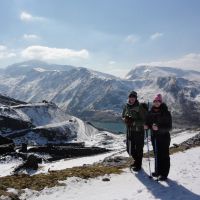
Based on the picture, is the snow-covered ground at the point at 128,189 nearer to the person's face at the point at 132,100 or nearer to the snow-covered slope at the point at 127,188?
the snow-covered slope at the point at 127,188

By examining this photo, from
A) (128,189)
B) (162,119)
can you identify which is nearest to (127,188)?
(128,189)

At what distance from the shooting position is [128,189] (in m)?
13.8

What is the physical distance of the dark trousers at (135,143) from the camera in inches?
641

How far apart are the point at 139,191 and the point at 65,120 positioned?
182 meters

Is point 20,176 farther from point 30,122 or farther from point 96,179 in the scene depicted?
point 30,122

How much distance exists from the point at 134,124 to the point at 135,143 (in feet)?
2.77

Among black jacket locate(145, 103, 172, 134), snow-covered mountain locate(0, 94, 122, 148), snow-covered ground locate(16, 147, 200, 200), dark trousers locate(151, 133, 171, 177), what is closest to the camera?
snow-covered ground locate(16, 147, 200, 200)

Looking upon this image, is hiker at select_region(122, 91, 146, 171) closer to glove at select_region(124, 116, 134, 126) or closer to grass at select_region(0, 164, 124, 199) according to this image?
glove at select_region(124, 116, 134, 126)

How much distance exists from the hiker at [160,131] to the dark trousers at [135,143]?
1022 mm

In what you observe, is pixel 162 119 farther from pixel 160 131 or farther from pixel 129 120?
pixel 129 120

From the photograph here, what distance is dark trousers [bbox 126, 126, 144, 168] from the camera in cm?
1628

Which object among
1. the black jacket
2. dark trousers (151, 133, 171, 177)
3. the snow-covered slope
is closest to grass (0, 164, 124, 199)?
the snow-covered slope

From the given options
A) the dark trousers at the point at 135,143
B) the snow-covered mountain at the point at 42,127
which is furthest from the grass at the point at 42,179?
the snow-covered mountain at the point at 42,127

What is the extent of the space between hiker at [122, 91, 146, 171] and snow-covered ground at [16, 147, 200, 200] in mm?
1035
